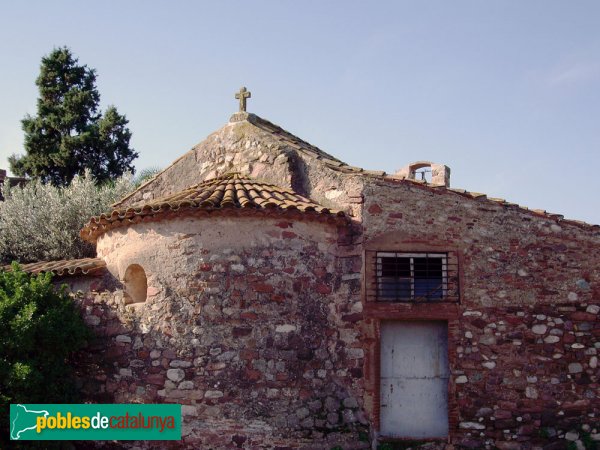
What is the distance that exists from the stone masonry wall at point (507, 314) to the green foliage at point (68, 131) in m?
15.6

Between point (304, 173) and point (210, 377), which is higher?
point (304, 173)

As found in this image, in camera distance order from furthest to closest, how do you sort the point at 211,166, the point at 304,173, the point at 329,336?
the point at 211,166
the point at 304,173
the point at 329,336

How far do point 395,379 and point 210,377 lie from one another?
296 centimetres

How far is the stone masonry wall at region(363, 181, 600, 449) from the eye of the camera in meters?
11.0

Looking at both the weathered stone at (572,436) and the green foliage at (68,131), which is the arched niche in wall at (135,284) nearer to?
the weathered stone at (572,436)

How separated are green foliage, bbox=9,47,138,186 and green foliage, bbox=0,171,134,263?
5.76 metres

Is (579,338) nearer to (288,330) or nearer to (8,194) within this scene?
(288,330)

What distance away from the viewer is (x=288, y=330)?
34.8 feet

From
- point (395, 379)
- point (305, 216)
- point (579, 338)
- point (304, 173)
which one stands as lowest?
point (395, 379)

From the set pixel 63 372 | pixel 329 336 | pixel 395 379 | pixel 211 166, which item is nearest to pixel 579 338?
pixel 395 379

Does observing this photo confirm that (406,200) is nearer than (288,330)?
No

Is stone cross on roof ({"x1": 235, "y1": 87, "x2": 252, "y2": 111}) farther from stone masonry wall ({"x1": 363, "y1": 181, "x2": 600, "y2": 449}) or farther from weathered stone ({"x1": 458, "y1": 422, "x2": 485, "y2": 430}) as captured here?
weathered stone ({"x1": 458, "y1": 422, "x2": 485, "y2": 430})

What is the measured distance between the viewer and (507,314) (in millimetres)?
11242

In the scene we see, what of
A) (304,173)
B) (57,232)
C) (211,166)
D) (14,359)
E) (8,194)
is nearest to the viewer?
(14,359)
